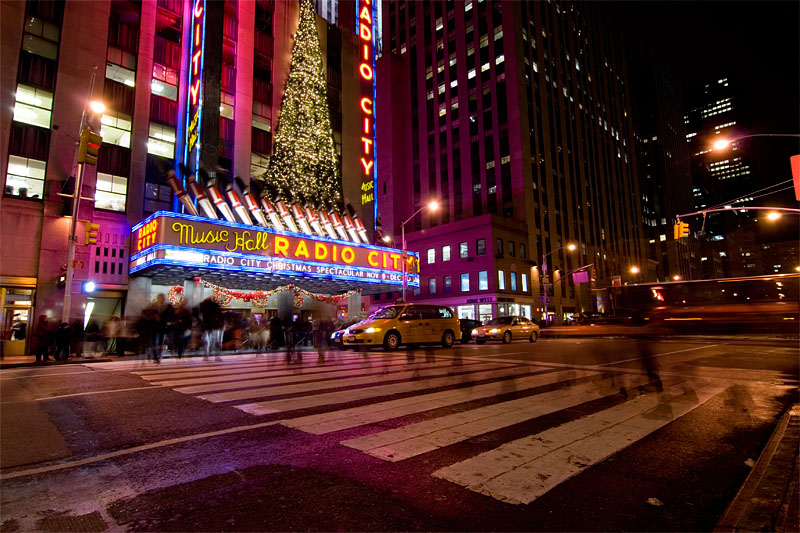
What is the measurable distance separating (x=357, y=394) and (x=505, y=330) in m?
17.4

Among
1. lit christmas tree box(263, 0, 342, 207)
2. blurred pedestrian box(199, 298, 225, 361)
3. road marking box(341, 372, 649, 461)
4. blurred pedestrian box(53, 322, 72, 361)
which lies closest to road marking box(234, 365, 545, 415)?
road marking box(341, 372, 649, 461)

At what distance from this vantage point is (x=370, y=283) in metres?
29.0

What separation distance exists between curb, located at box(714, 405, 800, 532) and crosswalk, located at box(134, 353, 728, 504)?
1081mm

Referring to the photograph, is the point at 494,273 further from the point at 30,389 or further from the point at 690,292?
the point at 30,389

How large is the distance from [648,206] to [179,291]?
334 feet

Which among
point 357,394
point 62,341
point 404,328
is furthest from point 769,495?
point 62,341

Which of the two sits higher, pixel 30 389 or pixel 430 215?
pixel 430 215

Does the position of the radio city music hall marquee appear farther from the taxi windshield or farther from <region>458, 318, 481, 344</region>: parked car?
the taxi windshield

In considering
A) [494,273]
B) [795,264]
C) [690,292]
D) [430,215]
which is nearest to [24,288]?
[690,292]

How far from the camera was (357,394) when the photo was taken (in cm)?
700

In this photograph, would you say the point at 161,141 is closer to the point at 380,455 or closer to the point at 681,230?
the point at 380,455


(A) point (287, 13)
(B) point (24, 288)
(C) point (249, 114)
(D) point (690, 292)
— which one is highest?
(A) point (287, 13)

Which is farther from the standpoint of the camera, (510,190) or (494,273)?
(510,190)

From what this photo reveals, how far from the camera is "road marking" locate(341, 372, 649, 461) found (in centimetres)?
421
